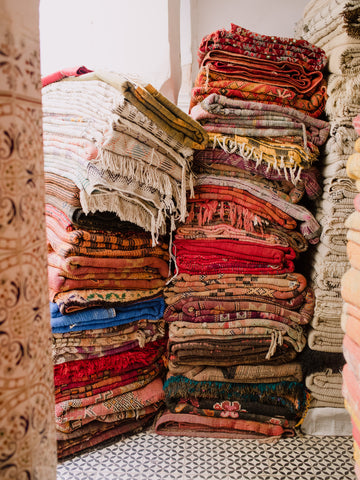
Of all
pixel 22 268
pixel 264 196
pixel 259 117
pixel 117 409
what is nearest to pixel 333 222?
pixel 264 196

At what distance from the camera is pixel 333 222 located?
163 cm

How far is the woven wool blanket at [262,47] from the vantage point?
1650 millimetres

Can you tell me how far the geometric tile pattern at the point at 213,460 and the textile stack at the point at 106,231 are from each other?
0.30 ft

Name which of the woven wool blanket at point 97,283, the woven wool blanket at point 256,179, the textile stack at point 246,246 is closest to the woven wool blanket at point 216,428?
the textile stack at point 246,246

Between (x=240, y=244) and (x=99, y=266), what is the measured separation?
55cm

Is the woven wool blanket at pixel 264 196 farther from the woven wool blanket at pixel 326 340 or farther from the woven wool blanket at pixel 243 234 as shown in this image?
the woven wool blanket at pixel 326 340

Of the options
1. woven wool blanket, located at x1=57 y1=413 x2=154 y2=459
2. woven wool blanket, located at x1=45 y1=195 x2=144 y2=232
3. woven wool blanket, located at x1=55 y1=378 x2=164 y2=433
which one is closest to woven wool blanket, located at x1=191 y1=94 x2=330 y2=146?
woven wool blanket, located at x1=45 y1=195 x2=144 y2=232

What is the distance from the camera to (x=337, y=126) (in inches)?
64.6

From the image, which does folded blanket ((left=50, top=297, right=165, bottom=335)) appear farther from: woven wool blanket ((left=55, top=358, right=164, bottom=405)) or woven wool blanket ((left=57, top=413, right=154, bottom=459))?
woven wool blanket ((left=57, top=413, right=154, bottom=459))

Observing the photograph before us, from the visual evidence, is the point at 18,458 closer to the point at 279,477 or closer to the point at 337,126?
the point at 279,477

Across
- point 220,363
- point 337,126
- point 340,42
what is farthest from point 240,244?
point 340,42

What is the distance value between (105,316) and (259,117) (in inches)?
37.0

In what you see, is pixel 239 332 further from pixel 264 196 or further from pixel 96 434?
pixel 96 434

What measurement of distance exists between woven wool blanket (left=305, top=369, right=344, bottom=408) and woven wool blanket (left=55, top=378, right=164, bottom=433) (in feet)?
1.92
